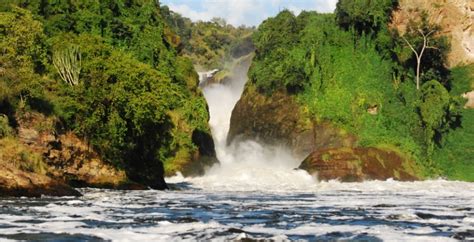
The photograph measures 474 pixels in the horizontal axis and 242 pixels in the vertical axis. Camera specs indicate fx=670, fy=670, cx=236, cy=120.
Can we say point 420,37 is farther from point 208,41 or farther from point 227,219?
point 208,41

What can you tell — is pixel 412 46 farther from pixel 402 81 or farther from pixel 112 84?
pixel 112 84

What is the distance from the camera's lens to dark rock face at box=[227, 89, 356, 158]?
218 ft

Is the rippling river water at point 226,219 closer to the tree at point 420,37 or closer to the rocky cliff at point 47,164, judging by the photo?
the rocky cliff at point 47,164

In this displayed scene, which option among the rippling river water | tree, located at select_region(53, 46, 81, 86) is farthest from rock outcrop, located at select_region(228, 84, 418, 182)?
the rippling river water

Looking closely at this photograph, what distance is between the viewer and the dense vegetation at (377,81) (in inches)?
2571

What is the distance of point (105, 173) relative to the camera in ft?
132

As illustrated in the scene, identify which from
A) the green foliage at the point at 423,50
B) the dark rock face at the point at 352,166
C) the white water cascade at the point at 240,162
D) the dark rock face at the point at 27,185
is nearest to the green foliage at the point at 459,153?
the green foliage at the point at 423,50

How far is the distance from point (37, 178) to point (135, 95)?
11.5m

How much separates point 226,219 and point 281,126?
154 ft

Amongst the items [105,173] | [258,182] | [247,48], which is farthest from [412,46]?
[247,48]

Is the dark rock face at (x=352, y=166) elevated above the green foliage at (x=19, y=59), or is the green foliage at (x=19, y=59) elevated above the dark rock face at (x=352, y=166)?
the green foliage at (x=19, y=59)

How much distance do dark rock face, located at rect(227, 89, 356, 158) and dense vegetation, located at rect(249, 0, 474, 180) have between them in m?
0.98

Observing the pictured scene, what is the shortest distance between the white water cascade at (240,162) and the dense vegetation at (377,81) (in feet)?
20.2

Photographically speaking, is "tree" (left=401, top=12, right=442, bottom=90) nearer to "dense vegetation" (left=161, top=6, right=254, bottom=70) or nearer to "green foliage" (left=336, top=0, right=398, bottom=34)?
"green foliage" (left=336, top=0, right=398, bottom=34)
